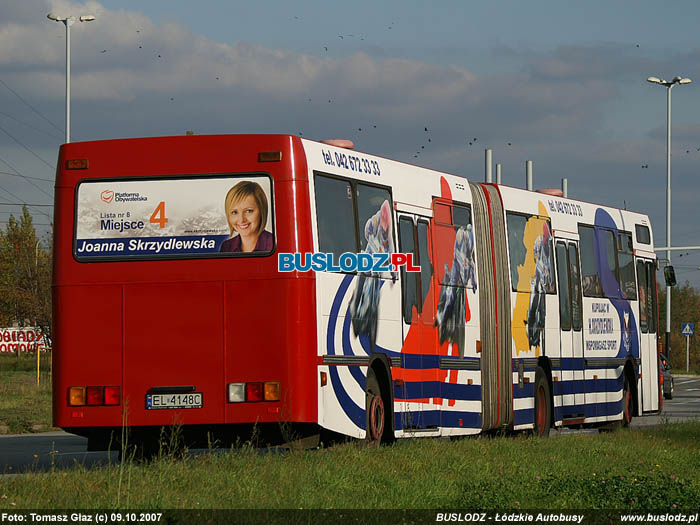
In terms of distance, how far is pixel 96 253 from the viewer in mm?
13828

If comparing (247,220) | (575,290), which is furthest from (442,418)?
(575,290)

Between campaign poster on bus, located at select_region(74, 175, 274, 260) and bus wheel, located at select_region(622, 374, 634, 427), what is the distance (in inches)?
513

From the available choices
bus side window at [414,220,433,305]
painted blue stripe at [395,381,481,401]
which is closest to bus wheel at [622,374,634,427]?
painted blue stripe at [395,381,481,401]

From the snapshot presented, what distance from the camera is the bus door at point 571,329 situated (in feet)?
72.5

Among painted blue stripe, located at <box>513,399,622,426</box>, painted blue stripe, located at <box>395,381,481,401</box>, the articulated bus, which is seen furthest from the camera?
painted blue stripe, located at <box>513,399,622,426</box>

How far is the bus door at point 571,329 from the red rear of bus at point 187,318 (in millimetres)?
9369

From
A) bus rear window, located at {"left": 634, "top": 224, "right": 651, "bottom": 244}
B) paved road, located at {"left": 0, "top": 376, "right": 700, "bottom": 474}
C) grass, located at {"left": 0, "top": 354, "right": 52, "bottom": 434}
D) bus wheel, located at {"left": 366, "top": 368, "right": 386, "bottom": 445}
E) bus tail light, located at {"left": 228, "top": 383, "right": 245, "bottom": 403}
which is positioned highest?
bus rear window, located at {"left": 634, "top": 224, "right": 651, "bottom": 244}

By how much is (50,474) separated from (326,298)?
13.0 ft

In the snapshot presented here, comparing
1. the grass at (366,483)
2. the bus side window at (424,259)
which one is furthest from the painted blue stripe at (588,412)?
the grass at (366,483)

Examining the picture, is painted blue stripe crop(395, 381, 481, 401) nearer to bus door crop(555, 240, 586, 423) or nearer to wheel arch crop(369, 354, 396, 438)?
wheel arch crop(369, 354, 396, 438)

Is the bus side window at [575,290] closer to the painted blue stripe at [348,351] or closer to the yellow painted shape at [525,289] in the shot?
the yellow painted shape at [525,289]

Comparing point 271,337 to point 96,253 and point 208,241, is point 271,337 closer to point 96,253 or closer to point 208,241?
point 208,241

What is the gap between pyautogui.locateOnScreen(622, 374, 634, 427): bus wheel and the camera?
2473 cm

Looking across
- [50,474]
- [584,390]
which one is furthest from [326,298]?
[584,390]
